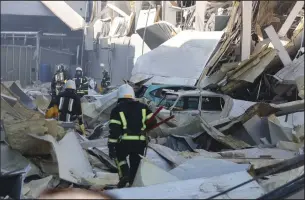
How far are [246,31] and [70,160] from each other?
312 inches

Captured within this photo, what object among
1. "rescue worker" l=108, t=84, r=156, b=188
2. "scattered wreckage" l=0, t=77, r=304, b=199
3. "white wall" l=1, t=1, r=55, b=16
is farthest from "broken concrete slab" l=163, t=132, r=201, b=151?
"white wall" l=1, t=1, r=55, b=16

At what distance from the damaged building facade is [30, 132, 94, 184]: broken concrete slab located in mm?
16

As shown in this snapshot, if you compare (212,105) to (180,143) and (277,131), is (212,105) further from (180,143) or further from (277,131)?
(277,131)

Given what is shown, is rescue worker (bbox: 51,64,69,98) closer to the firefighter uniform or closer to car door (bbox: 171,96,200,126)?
the firefighter uniform

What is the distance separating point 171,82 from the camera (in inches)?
606

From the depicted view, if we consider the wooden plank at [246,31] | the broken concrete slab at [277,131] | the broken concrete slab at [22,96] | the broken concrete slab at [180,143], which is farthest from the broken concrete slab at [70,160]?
the wooden plank at [246,31]

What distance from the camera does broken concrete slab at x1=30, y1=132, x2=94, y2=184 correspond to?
5.98 metres

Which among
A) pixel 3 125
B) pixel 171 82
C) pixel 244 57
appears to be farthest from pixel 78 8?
pixel 3 125


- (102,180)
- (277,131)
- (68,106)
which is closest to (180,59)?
(68,106)

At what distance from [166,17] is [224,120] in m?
12.8

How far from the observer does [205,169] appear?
586 cm

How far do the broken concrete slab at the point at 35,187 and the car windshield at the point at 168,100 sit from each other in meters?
5.64

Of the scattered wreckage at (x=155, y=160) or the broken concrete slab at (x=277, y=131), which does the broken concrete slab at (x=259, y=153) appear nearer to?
the scattered wreckage at (x=155, y=160)

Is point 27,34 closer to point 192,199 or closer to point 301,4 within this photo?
point 301,4
